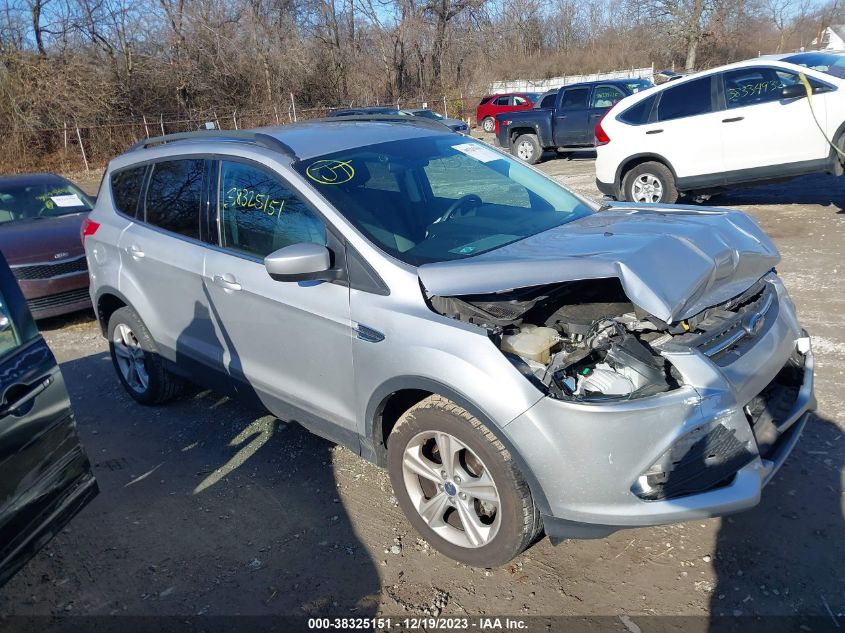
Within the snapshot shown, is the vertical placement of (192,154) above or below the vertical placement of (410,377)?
above

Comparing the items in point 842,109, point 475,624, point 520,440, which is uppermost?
point 842,109

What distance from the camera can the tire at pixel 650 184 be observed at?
914 cm

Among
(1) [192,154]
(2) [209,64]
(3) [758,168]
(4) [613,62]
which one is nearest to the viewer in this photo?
(1) [192,154]

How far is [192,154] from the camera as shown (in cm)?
421

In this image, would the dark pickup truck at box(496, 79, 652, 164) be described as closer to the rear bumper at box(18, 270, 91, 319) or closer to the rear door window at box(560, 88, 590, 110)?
the rear door window at box(560, 88, 590, 110)

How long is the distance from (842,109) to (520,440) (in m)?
7.33

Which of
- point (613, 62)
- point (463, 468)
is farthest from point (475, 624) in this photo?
point (613, 62)

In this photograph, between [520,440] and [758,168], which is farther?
[758,168]

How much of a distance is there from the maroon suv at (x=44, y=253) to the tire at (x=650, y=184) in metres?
6.96

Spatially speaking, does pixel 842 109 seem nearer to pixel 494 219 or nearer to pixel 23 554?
pixel 494 219

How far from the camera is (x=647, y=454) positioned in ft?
8.25

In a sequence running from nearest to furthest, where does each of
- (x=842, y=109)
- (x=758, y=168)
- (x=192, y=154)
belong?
1. (x=192, y=154)
2. (x=842, y=109)
3. (x=758, y=168)

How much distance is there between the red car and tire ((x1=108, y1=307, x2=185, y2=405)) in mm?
22693

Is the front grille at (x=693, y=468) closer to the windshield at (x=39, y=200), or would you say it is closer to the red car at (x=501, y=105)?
the windshield at (x=39, y=200)
